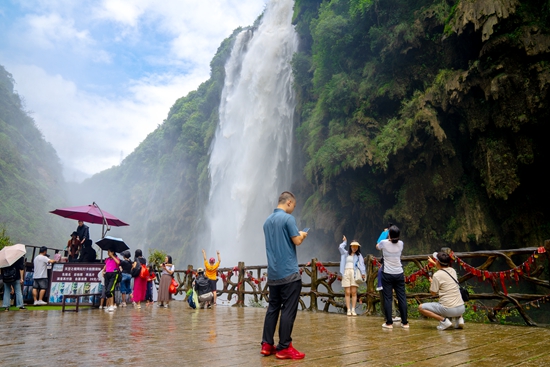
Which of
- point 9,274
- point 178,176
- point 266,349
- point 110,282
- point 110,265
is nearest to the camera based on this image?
point 266,349

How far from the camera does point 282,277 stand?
12.3 feet

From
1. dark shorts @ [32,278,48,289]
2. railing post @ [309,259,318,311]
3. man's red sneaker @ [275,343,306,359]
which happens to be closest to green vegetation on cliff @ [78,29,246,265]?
dark shorts @ [32,278,48,289]

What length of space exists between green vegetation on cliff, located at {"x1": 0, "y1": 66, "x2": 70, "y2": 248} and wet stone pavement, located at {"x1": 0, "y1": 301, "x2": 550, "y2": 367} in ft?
139

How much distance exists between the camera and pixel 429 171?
54.6ft

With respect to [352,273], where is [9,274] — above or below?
above

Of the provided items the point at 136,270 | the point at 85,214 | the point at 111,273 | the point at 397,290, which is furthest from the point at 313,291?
the point at 85,214

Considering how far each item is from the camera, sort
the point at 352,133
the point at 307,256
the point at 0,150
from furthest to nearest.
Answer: the point at 0,150
the point at 307,256
the point at 352,133

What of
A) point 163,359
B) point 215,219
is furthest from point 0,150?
point 163,359

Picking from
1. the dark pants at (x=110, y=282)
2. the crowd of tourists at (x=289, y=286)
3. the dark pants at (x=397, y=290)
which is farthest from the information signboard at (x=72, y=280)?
the dark pants at (x=397, y=290)

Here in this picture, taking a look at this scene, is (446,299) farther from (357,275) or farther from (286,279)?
(286,279)

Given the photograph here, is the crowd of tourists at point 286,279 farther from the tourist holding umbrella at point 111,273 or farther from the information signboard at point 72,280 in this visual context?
the information signboard at point 72,280

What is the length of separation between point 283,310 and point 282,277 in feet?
1.03

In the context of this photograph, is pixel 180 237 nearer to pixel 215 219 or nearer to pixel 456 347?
pixel 215 219

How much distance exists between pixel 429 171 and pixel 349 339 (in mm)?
13637
